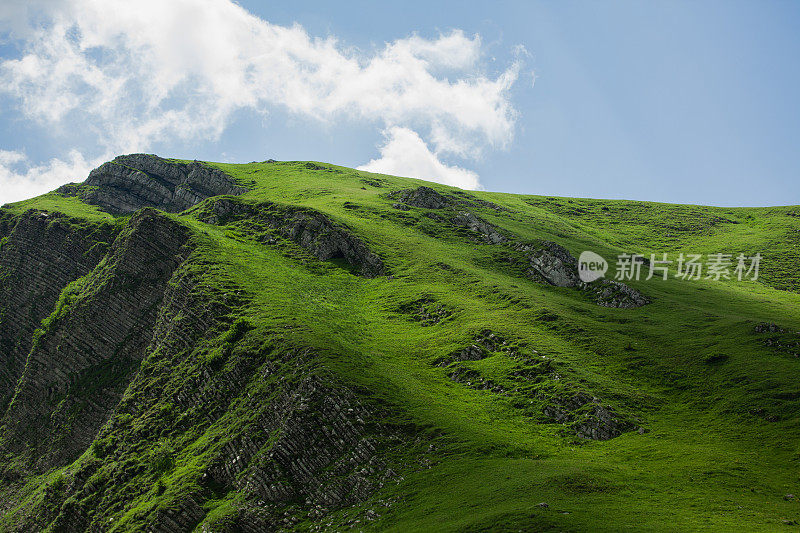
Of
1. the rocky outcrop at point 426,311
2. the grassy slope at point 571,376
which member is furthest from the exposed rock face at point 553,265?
the rocky outcrop at point 426,311

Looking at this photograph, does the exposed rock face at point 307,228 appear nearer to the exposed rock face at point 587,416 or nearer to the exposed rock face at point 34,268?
the exposed rock face at point 34,268

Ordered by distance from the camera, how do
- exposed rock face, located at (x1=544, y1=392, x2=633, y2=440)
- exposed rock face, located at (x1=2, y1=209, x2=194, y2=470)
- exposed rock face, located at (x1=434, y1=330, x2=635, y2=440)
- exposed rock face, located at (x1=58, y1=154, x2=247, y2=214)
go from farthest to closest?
exposed rock face, located at (x1=58, y1=154, x2=247, y2=214) < exposed rock face, located at (x1=2, y1=209, x2=194, y2=470) < exposed rock face, located at (x1=434, y1=330, x2=635, y2=440) < exposed rock face, located at (x1=544, y1=392, x2=633, y2=440)

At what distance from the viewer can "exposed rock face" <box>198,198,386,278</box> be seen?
298 feet

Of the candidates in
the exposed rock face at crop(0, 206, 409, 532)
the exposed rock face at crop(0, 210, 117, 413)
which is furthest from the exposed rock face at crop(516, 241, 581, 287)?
the exposed rock face at crop(0, 210, 117, 413)

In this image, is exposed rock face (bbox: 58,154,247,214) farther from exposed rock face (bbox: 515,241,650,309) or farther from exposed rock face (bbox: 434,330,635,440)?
exposed rock face (bbox: 434,330,635,440)

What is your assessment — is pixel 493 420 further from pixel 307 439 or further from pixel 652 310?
pixel 652 310

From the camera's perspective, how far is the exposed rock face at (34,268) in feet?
265

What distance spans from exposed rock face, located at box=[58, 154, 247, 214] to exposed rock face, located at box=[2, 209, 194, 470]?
6384 cm

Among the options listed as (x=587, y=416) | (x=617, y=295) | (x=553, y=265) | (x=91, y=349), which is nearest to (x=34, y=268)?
(x=91, y=349)

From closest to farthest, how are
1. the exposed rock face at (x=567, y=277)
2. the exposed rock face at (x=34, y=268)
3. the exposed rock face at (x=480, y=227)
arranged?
the exposed rock face at (x=567, y=277)
the exposed rock face at (x=34, y=268)
the exposed rock face at (x=480, y=227)

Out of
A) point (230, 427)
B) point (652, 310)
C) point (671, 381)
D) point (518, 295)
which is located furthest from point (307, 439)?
point (652, 310)
